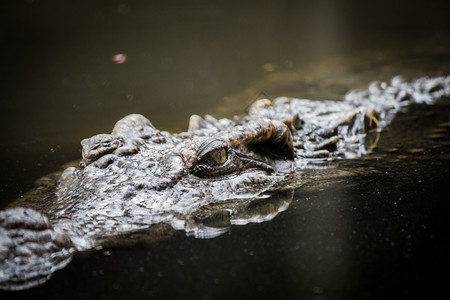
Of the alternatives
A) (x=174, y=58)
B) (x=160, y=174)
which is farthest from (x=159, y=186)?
(x=174, y=58)

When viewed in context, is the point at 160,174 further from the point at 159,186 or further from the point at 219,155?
the point at 219,155

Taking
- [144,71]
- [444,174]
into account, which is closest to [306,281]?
[444,174]

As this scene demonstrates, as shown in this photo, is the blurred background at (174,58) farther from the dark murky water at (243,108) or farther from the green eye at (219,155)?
the green eye at (219,155)

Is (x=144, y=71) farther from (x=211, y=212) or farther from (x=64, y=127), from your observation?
(x=211, y=212)

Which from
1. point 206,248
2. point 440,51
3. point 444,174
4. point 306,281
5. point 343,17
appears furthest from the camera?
point 343,17

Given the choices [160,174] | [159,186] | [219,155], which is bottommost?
[159,186]

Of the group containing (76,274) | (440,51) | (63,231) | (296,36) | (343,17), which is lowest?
(76,274)

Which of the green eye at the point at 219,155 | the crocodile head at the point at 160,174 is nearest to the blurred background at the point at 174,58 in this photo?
the crocodile head at the point at 160,174

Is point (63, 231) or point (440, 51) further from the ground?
point (440, 51)
